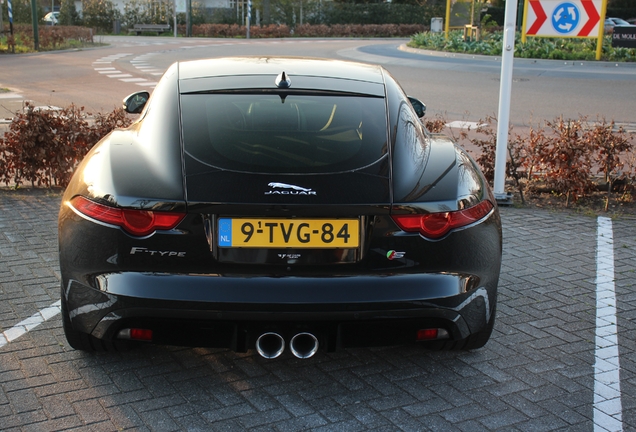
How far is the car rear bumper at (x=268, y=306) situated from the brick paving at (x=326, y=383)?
0.30 meters

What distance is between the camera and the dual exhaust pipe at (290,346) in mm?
3445

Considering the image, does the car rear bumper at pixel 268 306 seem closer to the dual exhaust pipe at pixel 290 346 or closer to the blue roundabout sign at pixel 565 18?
the dual exhaust pipe at pixel 290 346

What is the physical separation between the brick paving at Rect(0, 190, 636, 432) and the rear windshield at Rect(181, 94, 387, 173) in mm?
1044

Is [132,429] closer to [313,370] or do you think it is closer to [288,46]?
[313,370]

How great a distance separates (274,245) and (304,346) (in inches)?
19.9

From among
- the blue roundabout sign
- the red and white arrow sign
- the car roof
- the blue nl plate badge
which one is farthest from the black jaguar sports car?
the blue roundabout sign

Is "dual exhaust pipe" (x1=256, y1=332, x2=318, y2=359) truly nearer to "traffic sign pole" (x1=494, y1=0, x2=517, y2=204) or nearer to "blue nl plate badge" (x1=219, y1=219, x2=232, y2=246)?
"blue nl plate badge" (x1=219, y1=219, x2=232, y2=246)

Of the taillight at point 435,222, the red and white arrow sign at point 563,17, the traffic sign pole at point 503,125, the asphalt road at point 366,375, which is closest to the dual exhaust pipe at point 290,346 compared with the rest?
the asphalt road at point 366,375

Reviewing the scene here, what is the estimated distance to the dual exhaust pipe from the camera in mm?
3445

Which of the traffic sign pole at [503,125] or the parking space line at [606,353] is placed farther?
the traffic sign pole at [503,125]

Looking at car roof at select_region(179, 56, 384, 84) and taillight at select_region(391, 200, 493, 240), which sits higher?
car roof at select_region(179, 56, 384, 84)

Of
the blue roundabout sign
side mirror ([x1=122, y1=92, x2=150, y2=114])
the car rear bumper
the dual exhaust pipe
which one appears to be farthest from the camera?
the blue roundabout sign

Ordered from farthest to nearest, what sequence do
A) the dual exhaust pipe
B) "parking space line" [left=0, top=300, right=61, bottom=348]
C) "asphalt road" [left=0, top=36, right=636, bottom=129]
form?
"asphalt road" [left=0, top=36, right=636, bottom=129], "parking space line" [left=0, top=300, right=61, bottom=348], the dual exhaust pipe

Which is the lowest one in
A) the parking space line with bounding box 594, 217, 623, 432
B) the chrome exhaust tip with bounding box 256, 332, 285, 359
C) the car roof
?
the parking space line with bounding box 594, 217, 623, 432
